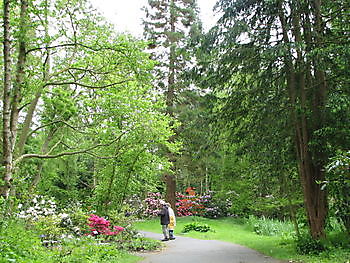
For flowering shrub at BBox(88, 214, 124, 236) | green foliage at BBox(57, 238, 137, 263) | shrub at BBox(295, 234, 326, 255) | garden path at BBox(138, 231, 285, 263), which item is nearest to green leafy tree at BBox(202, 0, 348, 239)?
shrub at BBox(295, 234, 326, 255)

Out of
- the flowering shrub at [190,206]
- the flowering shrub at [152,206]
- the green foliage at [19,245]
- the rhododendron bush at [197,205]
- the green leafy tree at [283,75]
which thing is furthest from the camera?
the flowering shrub at [190,206]

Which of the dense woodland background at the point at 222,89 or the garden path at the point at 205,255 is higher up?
the dense woodland background at the point at 222,89

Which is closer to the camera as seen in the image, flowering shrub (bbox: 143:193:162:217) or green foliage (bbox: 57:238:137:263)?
green foliage (bbox: 57:238:137:263)

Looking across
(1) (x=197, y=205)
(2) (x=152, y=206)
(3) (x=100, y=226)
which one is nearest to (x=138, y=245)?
(3) (x=100, y=226)

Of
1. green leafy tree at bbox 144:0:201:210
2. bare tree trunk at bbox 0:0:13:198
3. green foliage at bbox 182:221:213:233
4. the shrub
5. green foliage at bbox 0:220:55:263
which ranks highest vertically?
green leafy tree at bbox 144:0:201:210

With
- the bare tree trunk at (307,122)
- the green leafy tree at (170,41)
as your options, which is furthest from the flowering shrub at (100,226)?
the green leafy tree at (170,41)

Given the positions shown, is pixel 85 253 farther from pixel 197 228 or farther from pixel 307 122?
pixel 197 228

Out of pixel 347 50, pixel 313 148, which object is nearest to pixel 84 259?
pixel 313 148

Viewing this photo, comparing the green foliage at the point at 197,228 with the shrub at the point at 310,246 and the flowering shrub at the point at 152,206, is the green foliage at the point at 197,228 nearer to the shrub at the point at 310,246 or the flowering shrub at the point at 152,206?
the flowering shrub at the point at 152,206

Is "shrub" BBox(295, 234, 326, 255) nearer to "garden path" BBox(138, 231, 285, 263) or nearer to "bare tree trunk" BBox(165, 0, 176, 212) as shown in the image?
"garden path" BBox(138, 231, 285, 263)

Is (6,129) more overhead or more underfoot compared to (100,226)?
more overhead

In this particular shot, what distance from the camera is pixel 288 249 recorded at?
30.1ft

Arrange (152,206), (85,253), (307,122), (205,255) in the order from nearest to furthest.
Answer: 1. (85,253)
2. (205,255)
3. (307,122)
4. (152,206)

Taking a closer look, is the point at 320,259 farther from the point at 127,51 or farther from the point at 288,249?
the point at 127,51
